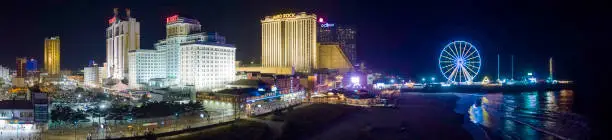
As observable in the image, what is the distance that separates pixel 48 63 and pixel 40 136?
12321cm

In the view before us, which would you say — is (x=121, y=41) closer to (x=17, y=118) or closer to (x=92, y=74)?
(x=92, y=74)

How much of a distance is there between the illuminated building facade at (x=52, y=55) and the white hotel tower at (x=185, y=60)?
66734mm

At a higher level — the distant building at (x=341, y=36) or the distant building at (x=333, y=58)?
the distant building at (x=341, y=36)

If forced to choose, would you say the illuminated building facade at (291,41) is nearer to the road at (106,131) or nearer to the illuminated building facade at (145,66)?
the illuminated building facade at (145,66)

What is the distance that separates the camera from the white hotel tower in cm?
6431

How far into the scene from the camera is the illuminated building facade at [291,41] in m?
95.2

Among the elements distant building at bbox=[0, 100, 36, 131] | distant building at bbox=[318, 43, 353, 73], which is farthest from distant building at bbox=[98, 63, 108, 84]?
distant building at bbox=[0, 100, 36, 131]

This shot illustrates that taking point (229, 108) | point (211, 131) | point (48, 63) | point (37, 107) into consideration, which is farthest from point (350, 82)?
point (48, 63)

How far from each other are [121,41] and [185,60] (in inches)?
1122

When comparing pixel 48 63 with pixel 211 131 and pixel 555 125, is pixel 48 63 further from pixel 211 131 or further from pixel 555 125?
pixel 555 125

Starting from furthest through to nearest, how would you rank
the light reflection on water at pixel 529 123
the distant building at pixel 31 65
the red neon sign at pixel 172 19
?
the distant building at pixel 31 65, the red neon sign at pixel 172 19, the light reflection on water at pixel 529 123

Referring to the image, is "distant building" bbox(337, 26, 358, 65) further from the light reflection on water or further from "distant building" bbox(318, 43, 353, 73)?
the light reflection on water

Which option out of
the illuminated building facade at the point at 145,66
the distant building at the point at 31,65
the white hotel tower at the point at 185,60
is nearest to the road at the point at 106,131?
the white hotel tower at the point at 185,60

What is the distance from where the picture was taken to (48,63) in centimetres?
13050
